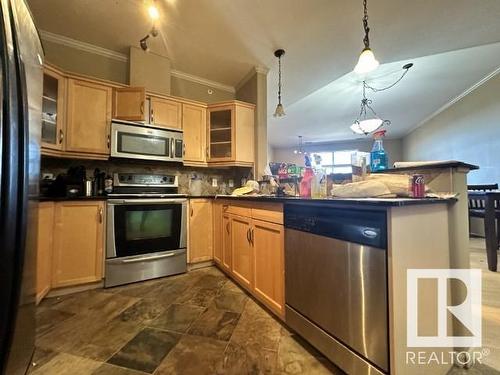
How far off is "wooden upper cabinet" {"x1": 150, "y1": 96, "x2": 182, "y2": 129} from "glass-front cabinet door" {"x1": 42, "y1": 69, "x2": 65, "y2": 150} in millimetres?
821

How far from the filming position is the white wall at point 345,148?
806 centimetres

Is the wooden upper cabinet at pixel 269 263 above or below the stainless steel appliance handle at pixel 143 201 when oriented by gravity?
below

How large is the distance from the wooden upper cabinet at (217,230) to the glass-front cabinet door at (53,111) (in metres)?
1.66

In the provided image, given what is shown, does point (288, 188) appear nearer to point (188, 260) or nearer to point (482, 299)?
point (188, 260)

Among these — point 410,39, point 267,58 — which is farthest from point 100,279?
point 410,39

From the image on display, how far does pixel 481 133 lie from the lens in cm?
411

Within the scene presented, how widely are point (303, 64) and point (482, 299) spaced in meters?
2.99

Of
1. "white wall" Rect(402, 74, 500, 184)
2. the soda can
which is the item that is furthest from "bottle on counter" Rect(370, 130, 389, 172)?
"white wall" Rect(402, 74, 500, 184)

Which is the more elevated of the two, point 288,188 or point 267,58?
point 267,58

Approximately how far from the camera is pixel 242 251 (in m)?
2.04

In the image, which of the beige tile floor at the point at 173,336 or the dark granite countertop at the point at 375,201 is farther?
the beige tile floor at the point at 173,336

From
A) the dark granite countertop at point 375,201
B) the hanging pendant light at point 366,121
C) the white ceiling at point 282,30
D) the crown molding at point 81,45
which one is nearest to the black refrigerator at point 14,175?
the dark granite countertop at point 375,201

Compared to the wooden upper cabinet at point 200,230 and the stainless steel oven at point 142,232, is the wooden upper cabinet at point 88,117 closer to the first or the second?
the stainless steel oven at point 142,232

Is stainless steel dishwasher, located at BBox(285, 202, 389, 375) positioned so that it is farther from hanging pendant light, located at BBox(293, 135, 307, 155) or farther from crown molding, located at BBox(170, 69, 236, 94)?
hanging pendant light, located at BBox(293, 135, 307, 155)
